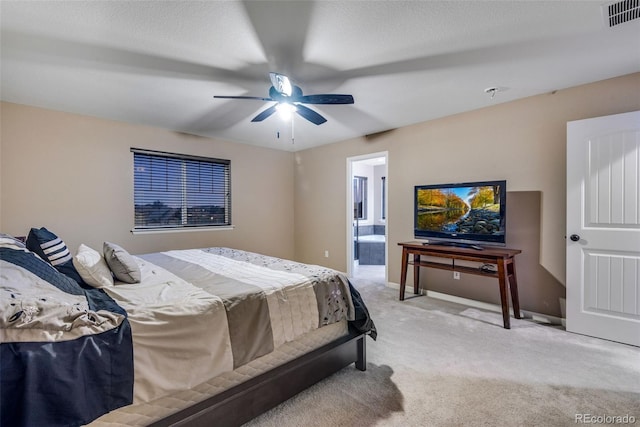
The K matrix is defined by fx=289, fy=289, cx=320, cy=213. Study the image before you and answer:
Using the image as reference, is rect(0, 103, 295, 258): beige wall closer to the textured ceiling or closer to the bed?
the textured ceiling

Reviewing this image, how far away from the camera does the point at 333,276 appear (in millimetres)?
2115

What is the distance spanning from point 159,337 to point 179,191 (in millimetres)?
3534

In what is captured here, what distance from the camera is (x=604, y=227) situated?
261cm

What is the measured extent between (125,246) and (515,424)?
4386 mm

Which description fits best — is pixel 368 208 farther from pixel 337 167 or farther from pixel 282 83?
pixel 282 83

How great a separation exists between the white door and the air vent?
40.3 inches

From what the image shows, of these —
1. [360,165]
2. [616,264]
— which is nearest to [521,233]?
[616,264]

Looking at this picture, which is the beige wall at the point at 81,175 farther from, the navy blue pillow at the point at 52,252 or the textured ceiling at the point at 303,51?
the navy blue pillow at the point at 52,252

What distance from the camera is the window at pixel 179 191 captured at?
4043 millimetres

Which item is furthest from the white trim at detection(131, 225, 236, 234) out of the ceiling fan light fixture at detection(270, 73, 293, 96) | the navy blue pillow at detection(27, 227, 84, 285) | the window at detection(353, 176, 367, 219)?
the window at detection(353, 176, 367, 219)

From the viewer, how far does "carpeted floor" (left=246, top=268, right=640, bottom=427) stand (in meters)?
1.67

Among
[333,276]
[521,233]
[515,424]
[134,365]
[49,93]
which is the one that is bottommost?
[515,424]

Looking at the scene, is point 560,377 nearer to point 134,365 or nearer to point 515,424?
point 515,424

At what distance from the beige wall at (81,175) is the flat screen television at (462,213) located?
9.96 ft
